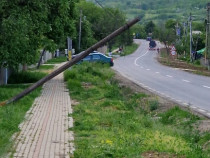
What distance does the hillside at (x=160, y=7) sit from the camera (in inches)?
4301

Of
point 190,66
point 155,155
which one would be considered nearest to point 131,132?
point 155,155

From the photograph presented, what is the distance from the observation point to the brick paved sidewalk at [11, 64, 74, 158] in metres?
9.83

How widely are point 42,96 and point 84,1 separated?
96927mm

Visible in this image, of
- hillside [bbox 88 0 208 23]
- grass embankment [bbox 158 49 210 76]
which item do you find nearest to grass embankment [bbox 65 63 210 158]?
grass embankment [bbox 158 49 210 76]

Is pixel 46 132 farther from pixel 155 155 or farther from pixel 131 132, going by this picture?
pixel 155 155

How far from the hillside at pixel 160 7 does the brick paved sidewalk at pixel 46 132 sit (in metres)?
81.7

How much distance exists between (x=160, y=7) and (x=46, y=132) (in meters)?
119

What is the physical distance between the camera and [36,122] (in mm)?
13938

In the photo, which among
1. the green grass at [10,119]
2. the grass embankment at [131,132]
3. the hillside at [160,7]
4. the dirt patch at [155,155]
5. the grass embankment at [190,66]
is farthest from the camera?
the hillside at [160,7]

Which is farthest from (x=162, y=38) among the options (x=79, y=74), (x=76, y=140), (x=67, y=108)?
(x=76, y=140)

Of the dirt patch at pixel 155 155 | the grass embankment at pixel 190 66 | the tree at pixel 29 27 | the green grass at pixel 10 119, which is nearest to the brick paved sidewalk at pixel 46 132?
the green grass at pixel 10 119

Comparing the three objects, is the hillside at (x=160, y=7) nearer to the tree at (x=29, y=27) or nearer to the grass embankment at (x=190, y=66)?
the grass embankment at (x=190, y=66)

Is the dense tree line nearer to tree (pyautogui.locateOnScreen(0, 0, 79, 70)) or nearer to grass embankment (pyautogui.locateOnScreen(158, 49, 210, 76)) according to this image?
tree (pyautogui.locateOnScreen(0, 0, 79, 70))

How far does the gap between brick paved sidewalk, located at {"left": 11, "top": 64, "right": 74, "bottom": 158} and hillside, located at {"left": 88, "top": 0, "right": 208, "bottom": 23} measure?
81714 millimetres
